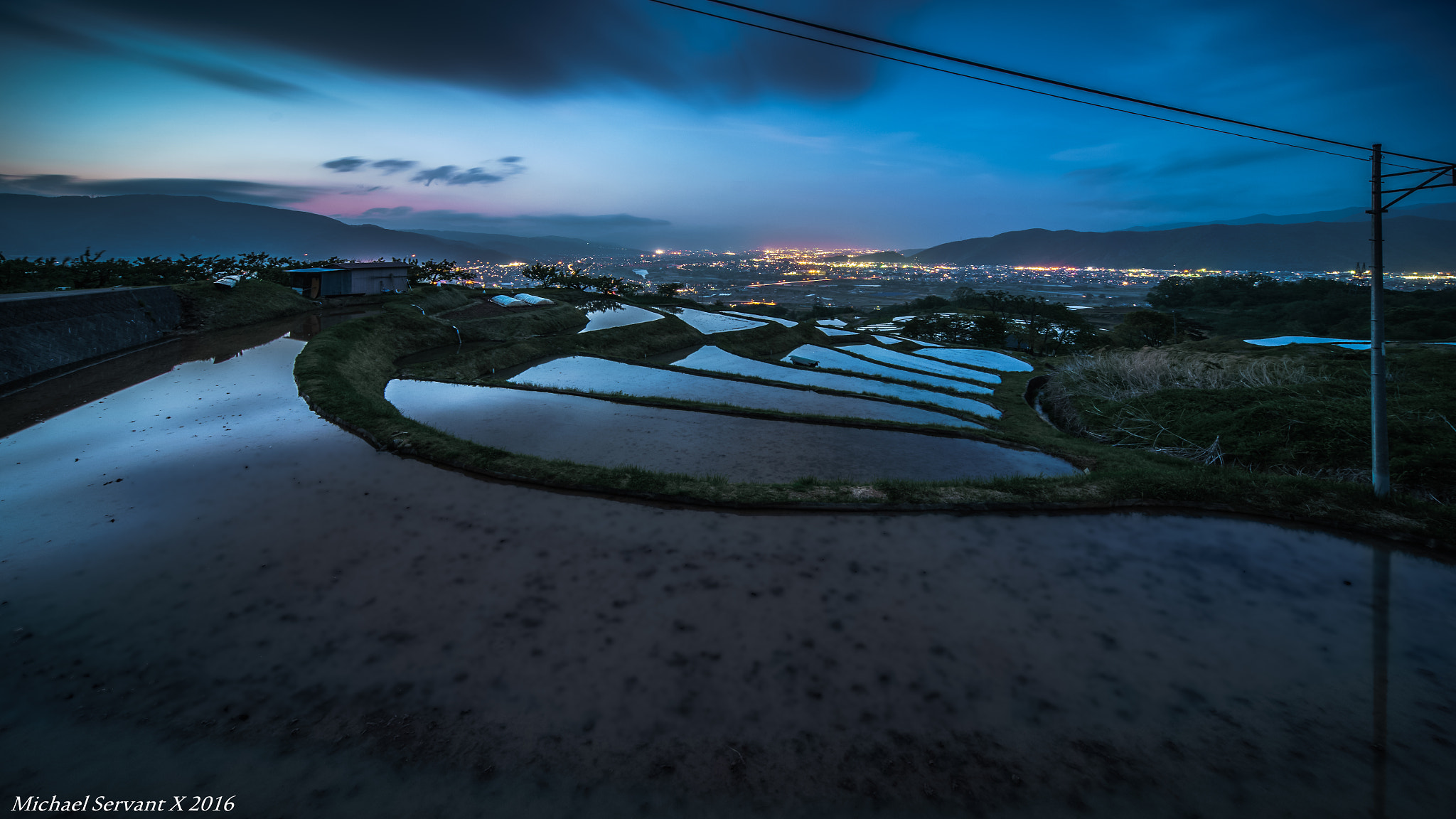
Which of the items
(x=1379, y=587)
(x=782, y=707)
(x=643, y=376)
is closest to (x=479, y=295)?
(x=643, y=376)

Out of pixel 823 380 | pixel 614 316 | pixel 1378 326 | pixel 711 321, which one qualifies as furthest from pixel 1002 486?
pixel 711 321

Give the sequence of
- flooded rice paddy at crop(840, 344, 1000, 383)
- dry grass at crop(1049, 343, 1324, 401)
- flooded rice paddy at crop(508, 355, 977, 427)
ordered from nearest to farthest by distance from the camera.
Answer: dry grass at crop(1049, 343, 1324, 401) < flooded rice paddy at crop(508, 355, 977, 427) < flooded rice paddy at crop(840, 344, 1000, 383)

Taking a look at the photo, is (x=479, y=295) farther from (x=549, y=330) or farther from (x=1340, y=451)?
(x=1340, y=451)

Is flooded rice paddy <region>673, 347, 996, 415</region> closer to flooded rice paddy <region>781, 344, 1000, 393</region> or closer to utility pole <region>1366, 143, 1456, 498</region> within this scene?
flooded rice paddy <region>781, 344, 1000, 393</region>

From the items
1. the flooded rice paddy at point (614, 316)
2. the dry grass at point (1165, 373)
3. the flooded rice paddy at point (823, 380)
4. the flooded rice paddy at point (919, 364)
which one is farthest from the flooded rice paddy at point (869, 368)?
the flooded rice paddy at point (614, 316)

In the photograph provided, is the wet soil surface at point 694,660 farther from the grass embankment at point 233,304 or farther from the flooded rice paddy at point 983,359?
the flooded rice paddy at point 983,359

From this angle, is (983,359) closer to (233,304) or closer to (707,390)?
(707,390)

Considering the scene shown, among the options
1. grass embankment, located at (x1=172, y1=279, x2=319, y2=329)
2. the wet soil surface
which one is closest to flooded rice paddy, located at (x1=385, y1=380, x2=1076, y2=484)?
the wet soil surface
